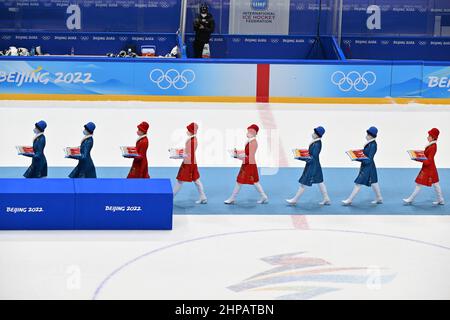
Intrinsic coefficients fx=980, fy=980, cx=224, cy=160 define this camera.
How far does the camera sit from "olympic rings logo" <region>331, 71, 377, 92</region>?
22.0 metres

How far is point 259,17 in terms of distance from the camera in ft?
83.3

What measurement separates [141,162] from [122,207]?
1.59m

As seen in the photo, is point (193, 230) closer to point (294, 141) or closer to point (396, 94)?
point (294, 141)

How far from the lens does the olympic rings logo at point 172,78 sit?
71.5 ft

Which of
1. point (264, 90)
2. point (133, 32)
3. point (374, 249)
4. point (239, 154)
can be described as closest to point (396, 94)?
point (264, 90)

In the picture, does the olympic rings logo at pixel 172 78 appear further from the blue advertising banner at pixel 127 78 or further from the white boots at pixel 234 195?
the white boots at pixel 234 195

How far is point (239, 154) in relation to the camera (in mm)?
14141

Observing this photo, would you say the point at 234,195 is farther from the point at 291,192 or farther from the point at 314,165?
the point at 314,165

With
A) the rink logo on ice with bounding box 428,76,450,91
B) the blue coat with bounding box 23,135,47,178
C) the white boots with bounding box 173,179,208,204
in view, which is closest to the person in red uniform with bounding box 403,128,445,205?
the white boots with bounding box 173,179,208,204

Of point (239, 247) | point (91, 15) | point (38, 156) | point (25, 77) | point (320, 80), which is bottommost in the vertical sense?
point (239, 247)

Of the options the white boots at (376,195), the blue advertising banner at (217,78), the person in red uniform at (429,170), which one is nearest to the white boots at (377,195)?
the white boots at (376,195)

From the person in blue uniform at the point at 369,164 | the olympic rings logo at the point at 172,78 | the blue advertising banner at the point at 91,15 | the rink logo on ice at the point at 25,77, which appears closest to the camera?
the person in blue uniform at the point at 369,164

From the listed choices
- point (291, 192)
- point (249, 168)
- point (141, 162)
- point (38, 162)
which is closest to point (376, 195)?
point (291, 192)

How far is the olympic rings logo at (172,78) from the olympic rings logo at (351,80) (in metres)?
3.24
